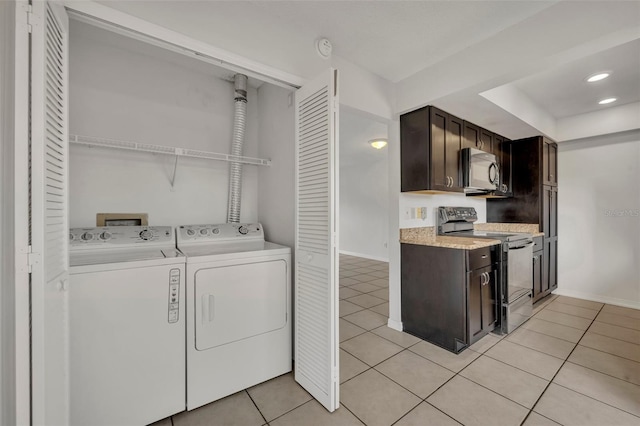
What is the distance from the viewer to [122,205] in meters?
2.04

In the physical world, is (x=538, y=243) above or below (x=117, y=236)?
below

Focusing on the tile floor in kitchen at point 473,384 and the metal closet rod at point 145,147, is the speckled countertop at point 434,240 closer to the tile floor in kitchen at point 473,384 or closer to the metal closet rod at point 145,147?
the tile floor in kitchen at point 473,384

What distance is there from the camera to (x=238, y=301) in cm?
177

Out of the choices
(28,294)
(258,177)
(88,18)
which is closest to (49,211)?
→ (28,294)

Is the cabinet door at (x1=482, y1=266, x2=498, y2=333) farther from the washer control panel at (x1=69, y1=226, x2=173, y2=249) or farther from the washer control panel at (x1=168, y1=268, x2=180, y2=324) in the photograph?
the washer control panel at (x1=69, y1=226, x2=173, y2=249)

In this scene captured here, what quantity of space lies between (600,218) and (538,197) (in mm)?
903

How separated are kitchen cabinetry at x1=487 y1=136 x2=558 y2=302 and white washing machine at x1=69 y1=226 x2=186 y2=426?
397cm

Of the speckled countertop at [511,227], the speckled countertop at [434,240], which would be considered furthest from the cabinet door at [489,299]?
the speckled countertop at [511,227]

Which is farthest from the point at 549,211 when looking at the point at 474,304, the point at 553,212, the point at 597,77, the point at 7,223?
the point at 7,223

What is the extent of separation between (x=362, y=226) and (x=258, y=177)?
4.54 meters

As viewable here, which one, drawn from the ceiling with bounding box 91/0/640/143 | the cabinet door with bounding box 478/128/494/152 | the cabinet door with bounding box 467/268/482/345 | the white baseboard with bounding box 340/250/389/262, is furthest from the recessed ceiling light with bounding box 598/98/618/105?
the white baseboard with bounding box 340/250/389/262

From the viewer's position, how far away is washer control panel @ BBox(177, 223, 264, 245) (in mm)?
1991

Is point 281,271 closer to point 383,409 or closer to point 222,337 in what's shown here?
point 222,337

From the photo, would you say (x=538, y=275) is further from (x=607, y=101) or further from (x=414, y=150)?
(x=414, y=150)
